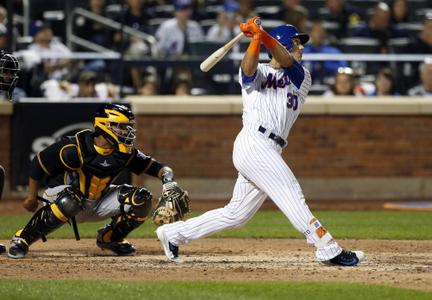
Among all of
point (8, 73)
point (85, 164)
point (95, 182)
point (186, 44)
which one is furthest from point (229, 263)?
point (186, 44)

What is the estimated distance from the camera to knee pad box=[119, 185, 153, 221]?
782cm

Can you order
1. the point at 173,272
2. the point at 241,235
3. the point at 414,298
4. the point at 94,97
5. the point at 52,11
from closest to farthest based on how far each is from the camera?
the point at 414,298, the point at 173,272, the point at 241,235, the point at 94,97, the point at 52,11

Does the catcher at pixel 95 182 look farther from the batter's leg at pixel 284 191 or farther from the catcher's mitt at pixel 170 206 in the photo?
the batter's leg at pixel 284 191

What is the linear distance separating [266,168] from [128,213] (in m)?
1.30

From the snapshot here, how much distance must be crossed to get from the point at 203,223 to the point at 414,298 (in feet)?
6.05

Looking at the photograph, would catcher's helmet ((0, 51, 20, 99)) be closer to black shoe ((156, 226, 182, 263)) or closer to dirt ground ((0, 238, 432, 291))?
dirt ground ((0, 238, 432, 291))

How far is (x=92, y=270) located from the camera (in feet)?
24.1

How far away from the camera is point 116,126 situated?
779 centimetres

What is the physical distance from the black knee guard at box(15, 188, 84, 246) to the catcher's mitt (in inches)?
23.1

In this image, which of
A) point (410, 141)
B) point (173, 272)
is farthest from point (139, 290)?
point (410, 141)

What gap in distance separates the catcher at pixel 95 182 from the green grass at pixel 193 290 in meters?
1.12

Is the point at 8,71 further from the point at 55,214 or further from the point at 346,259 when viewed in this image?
the point at 346,259

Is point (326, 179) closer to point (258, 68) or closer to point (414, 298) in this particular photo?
point (258, 68)

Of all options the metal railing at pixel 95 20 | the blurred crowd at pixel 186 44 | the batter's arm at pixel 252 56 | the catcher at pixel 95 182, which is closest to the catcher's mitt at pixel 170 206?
the catcher at pixel 95 182
